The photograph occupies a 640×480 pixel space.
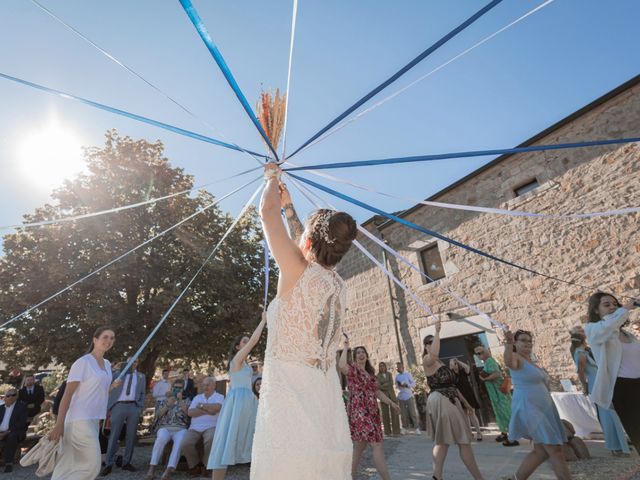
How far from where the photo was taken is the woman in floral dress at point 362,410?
393 cm

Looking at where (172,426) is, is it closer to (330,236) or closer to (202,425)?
(202,425)

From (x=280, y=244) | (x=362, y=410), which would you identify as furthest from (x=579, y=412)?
(x=280, y=244)

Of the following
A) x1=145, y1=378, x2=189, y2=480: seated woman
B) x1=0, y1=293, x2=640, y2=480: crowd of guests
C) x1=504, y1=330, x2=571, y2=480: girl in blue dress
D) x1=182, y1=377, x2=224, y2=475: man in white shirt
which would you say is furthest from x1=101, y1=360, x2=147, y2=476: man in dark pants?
x1=504, y1=330, x2=571, y2=480: girl in blue dress

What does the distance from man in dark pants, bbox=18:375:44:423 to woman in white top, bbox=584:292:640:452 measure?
30.0 feet

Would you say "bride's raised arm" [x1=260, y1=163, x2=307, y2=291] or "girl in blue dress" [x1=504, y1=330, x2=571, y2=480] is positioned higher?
"bride's raised arm" [x1=260, y1=163, x2=307, y2=291]

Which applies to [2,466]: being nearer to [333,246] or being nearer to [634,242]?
[333,246]

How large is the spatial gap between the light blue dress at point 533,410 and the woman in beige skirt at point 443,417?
0.44m

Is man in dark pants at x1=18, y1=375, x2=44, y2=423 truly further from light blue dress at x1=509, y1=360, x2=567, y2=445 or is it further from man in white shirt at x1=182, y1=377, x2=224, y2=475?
light blue dress at x1=509, y1=360, x2=567, y2=445

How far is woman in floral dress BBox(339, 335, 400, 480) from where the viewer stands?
3926 millimetres

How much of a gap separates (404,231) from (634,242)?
18.5ft

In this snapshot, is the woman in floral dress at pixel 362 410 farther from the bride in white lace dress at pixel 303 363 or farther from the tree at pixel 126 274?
the tree at pixel 126 274

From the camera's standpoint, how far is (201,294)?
11.6 m

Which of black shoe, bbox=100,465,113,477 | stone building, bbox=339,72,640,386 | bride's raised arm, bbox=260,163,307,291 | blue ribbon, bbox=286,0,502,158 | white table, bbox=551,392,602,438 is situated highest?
stone building, bbox=339,72,640,386

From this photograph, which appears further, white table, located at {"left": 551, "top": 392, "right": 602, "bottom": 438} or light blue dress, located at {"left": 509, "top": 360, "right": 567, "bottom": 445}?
white table, located at {"left": 551, "top": 392, "right": 602, "bottom": 438}
